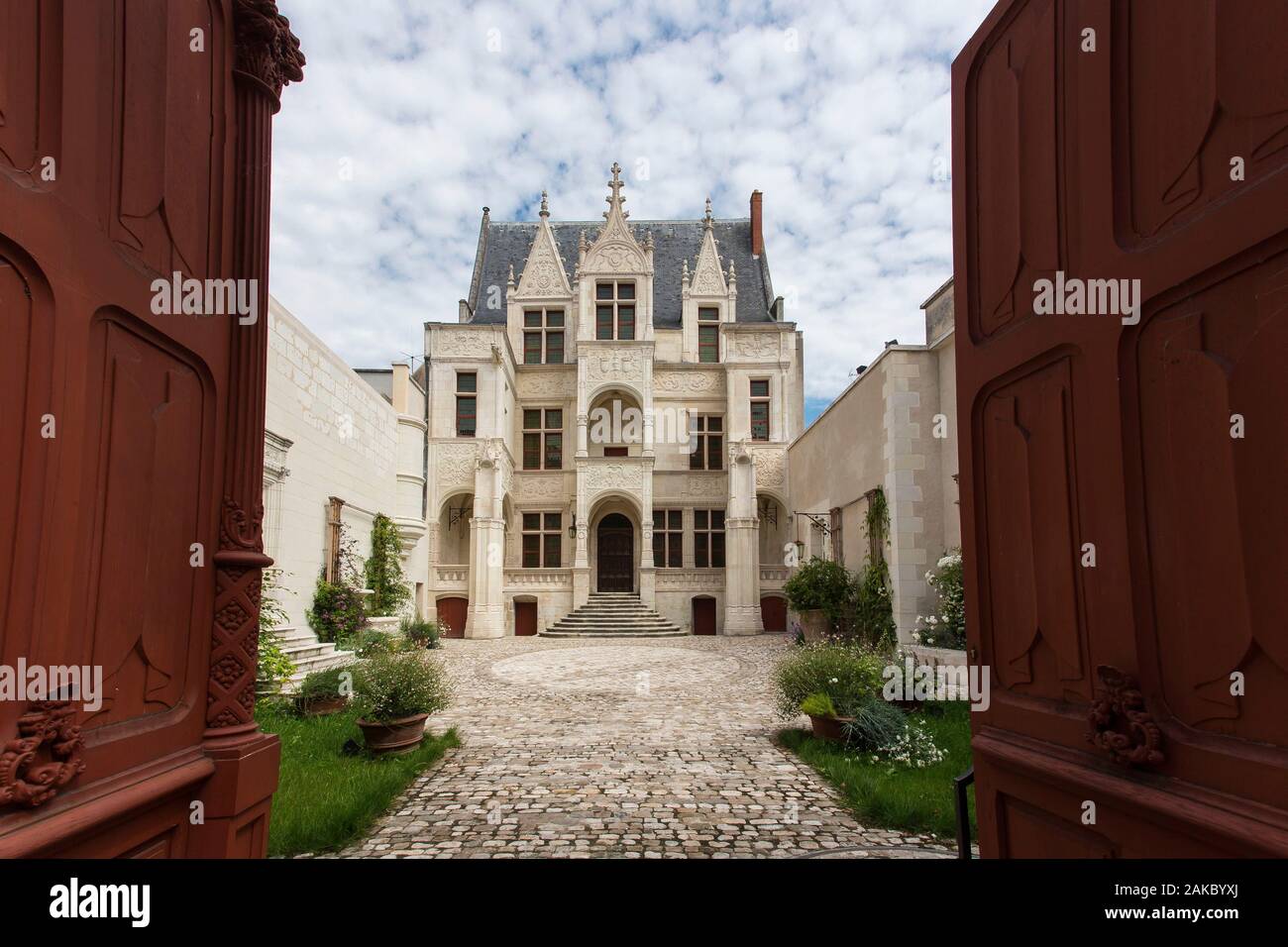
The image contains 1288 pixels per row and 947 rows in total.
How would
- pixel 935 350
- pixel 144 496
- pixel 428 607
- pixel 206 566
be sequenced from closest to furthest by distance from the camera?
pixel 144 496
pixel 206 566
pixel 935 350
pixel 428 607

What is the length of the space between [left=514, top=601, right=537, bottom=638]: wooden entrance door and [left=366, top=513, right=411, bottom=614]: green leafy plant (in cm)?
560

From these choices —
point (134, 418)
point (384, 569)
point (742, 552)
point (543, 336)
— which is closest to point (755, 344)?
point (742, 552)

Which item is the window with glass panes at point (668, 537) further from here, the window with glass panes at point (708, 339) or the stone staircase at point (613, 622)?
the window with glass panes at point (708, 339)

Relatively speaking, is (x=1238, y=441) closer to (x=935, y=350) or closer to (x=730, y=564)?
(x=935, y=350)

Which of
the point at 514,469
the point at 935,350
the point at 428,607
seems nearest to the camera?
the point at 935,350

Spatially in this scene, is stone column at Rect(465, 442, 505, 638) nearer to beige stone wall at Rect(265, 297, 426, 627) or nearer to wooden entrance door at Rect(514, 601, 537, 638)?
wooden entrance door at Rect(514, 601, 537, 638)

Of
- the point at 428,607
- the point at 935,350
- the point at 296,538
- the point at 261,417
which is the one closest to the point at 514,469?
the point at 428,607

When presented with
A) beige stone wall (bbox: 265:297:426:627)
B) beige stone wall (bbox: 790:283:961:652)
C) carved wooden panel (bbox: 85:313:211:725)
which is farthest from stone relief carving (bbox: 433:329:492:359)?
carved wooden panel (bbox: 85:313:211:725)

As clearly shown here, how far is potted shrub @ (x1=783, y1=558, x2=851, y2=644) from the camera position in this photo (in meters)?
13.4

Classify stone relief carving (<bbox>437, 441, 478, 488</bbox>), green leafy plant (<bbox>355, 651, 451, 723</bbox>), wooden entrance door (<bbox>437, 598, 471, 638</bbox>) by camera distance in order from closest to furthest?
green leafy plant (<bbox>355, 651, 451, 723</bbox>)
wooden entrance door (<bbox>437, 598, 471, 638</bbox>)
stone relief carving (<bbox>437, 441, 478, 488</bbox>)

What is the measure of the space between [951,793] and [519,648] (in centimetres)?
1297

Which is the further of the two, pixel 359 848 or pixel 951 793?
pixel 951 793

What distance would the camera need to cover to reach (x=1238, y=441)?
1.68 m

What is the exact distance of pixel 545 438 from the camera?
22.9 m
